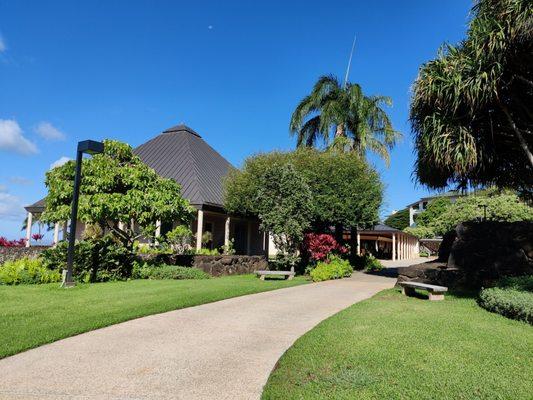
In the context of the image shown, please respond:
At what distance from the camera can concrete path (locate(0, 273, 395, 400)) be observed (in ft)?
13.0

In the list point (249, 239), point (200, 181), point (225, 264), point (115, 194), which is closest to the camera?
point (115, 194)

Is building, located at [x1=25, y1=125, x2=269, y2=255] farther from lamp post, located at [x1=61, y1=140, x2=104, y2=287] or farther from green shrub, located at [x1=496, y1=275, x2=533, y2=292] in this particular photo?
green shrub, located at [x1=496, y1=275, x2=533, y2=292]

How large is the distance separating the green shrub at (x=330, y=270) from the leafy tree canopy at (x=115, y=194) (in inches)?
209

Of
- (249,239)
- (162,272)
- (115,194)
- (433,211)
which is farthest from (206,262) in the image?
(433,211)

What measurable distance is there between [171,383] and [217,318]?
3.23 metres

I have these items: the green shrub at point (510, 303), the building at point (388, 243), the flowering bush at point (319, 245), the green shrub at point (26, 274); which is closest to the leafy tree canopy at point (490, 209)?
the building at point (388, 243)

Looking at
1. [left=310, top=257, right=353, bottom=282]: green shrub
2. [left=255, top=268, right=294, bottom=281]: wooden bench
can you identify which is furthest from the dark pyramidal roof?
[left=310, top=257, right=353, bottom=282]: green shrub

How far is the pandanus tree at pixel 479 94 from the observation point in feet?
30.1

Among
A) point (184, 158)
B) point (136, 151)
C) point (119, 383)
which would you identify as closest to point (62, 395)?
point (119, 383)

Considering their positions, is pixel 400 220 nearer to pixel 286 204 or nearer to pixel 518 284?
pixel 286 204

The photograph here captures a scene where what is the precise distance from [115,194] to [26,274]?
345 centimetres

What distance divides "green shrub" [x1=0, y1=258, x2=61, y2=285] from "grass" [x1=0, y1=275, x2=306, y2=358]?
717 millimetres

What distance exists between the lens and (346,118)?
22562 mm

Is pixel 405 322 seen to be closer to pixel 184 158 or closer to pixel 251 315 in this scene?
pixel 251 315
